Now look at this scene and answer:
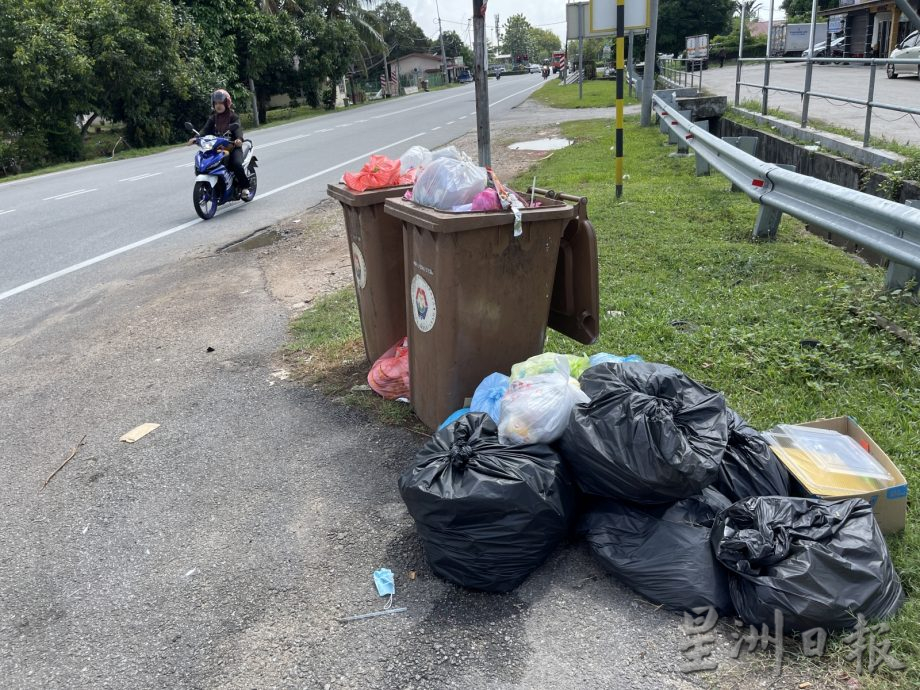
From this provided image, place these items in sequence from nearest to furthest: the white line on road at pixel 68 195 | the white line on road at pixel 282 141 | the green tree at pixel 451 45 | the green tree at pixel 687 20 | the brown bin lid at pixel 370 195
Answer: the brown bin lid at pixel 370 195
the white line on road at pixel 68 195
the white line on road at pixel 282 141
the green tree at pixel 687 20
the green tree at pixel 451 45

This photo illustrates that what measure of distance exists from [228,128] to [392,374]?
7748 millimetres

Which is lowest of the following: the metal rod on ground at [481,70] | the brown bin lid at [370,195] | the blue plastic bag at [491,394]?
the blue plastic bag at [491,394]

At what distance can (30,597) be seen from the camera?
9.35ft

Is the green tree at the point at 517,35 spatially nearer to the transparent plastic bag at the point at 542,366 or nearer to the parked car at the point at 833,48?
the parked car at the point at 833,48

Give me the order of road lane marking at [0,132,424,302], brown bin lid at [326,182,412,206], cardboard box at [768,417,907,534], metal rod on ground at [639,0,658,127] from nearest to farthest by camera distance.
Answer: cardboard box at [768,417,907,534], brown bin lid at [326,182,412,206], road lane marking at [0,132,424,302], metal rod on ground at [639,0,658,127]

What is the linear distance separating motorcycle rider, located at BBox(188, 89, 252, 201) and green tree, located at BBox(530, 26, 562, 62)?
528 feet

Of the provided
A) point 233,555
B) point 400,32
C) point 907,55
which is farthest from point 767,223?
point 400,32

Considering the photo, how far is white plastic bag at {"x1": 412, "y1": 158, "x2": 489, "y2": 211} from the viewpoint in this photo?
3.34 metres

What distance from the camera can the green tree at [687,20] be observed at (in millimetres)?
57969

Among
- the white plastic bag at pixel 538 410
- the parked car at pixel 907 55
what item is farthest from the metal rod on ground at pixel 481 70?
the parked car at pixel 907 55

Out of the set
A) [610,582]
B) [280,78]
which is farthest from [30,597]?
[280,78]

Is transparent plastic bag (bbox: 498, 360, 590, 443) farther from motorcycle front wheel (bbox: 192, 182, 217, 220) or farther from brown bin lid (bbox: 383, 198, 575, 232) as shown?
motorcycle front wheel (bbox: 192, 182, 217, 220)

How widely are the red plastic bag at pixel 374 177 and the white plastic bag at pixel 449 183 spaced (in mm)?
680

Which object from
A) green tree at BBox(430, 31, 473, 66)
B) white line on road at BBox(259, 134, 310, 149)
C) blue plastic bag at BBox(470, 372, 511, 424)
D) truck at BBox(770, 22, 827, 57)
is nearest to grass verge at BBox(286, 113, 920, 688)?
blue plastic bag at BBox(470, 372, 511, 424)
